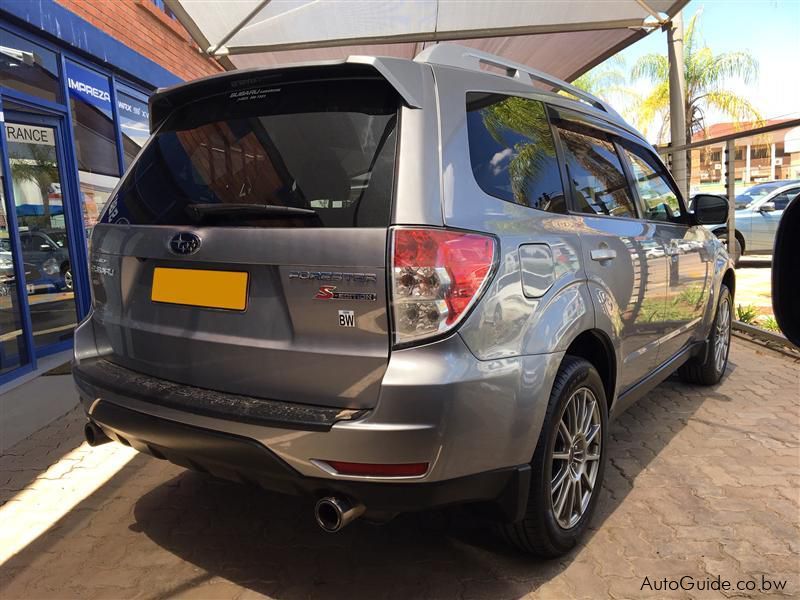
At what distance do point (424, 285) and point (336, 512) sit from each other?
2.45 feet

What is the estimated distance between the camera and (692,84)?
922 inches

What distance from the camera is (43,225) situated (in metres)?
6.29

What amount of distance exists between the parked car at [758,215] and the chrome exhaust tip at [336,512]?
6448 mm

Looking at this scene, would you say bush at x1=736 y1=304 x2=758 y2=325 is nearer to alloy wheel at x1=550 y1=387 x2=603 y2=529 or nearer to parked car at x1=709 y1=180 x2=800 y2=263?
parked car at x1=709 y1=180 x2=800 y2=263

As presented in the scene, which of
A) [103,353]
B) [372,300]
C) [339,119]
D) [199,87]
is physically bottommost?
[103,353]

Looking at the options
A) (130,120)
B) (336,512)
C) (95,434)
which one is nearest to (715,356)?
(336,512)

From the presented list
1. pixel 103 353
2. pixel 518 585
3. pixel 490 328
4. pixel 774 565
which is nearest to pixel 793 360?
pixel 774 565

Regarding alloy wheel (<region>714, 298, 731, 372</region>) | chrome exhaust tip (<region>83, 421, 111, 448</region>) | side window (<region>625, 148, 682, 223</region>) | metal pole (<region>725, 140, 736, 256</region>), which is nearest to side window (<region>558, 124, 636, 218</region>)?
side window (<region>625, 148, 682, 223</region>)

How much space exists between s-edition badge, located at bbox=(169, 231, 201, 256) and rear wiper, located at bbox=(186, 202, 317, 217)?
0.09m

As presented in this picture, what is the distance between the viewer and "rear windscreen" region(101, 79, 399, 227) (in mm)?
1995

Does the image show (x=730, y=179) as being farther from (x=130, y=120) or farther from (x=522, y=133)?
(x=130, y=120)

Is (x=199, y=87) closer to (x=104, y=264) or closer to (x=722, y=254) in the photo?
(x=104, y=264)

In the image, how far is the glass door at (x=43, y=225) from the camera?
5883 mm

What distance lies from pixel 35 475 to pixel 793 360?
6.01 meters
